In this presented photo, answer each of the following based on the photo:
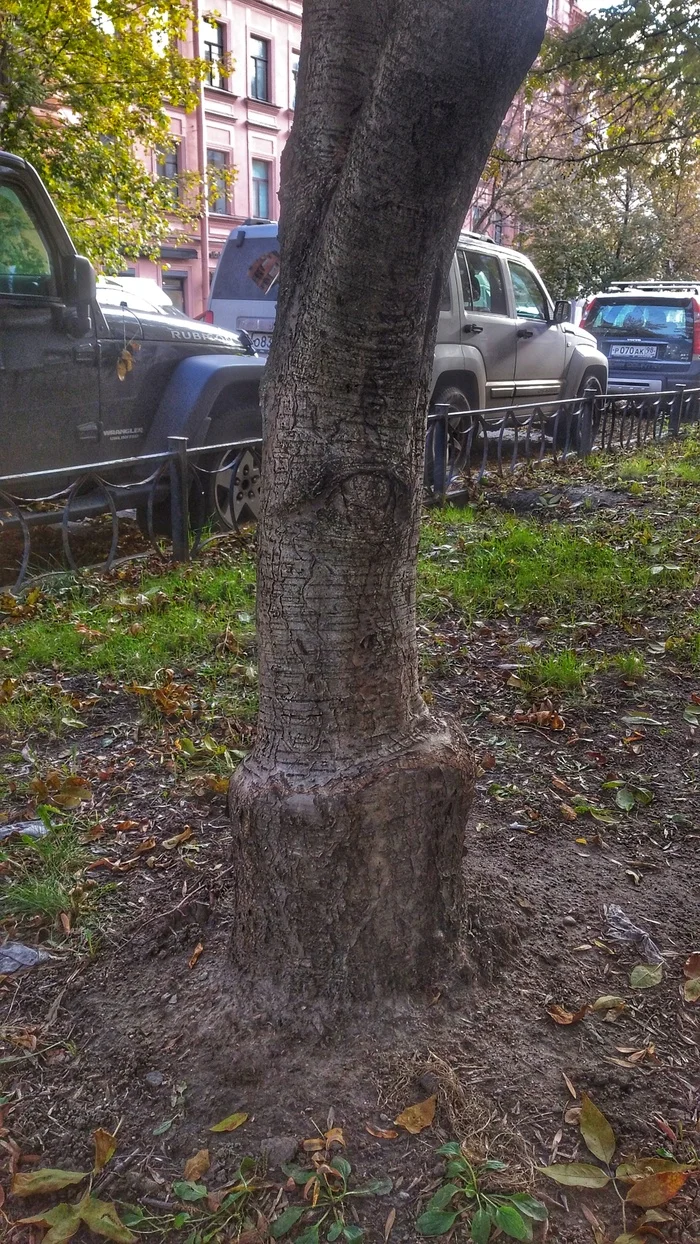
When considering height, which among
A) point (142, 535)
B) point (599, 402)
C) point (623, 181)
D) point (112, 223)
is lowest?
point (142, 535)

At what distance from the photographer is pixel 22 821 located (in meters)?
3.12

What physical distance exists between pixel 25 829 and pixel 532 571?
3.43 m

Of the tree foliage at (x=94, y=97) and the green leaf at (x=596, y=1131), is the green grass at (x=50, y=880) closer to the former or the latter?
the green leaf at (x=596, y=1131)

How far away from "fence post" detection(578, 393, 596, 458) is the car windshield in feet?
17.2

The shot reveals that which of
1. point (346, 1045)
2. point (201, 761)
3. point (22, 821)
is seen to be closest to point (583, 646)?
point (201, 761)

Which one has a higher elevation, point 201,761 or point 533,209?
point 533,209

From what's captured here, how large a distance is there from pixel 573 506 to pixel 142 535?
3322 mm

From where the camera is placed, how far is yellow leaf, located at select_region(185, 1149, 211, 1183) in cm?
178

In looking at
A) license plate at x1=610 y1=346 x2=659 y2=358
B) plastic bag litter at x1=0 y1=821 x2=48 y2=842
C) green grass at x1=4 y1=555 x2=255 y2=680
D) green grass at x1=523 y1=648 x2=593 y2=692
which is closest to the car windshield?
license plate at x1=610 y1=346 x2=659 y2=358

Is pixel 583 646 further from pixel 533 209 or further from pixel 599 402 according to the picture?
pixel 533 209

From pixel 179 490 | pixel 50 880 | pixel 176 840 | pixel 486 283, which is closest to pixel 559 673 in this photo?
pixel 176 840

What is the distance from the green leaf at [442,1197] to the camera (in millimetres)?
1691

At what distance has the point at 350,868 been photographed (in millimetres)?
1991

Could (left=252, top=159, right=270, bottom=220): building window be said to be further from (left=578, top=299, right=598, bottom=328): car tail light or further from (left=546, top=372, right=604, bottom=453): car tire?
(left=546, top=372, right=604, bottom=453): car tire
